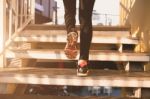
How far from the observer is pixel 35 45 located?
3.07m

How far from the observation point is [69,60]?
106 inches

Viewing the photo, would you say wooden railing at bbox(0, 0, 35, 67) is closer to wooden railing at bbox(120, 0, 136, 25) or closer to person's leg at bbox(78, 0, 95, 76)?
person's leg at bbox(78, 0, 95, 76)

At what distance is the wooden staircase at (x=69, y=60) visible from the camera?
1.90 metres

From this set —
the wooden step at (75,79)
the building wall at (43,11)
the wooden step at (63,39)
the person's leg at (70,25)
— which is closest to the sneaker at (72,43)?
the person's leg at (70,25)

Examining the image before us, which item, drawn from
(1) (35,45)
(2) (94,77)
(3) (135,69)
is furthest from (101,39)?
(2) (94,77)

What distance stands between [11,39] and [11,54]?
292 mm

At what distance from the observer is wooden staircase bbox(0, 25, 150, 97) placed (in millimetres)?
1896

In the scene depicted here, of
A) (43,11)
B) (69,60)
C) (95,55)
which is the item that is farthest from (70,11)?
(43,11)

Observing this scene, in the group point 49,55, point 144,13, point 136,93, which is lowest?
point 136,93

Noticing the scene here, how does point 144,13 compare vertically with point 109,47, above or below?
above

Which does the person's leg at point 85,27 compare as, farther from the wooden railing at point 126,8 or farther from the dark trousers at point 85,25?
the wooden railing at point 126,8

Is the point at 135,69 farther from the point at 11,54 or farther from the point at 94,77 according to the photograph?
the point at 11,54

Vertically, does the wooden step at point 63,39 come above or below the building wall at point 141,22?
below

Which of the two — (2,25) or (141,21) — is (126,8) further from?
(2,25)
